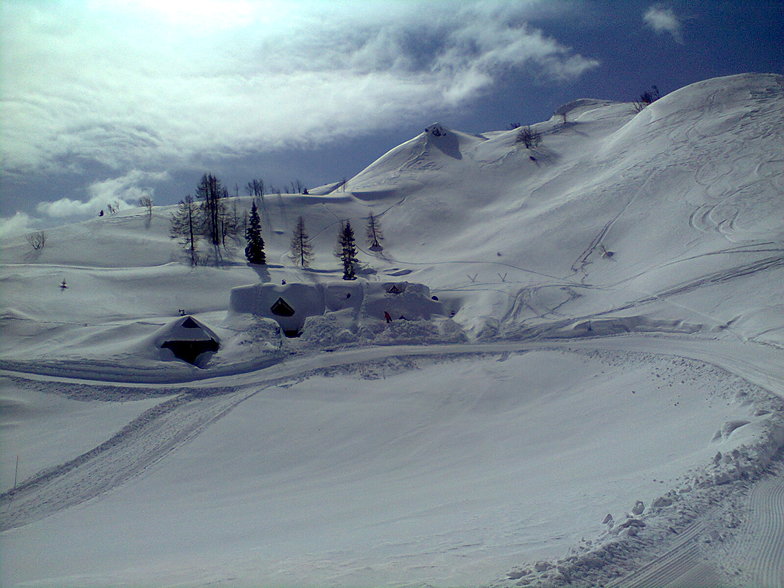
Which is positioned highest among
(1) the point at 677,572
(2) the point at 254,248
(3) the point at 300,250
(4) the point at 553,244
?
(3) the point at 300,250

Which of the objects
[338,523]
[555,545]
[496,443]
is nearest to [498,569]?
[555,545]

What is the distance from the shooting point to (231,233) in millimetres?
64562

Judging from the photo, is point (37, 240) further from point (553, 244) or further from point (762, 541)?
point (762, 541)

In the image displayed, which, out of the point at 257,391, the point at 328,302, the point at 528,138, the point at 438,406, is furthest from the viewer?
the point at 528,138

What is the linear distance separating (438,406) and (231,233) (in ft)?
171

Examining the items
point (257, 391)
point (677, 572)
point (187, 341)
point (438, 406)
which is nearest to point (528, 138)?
point (187, 341)

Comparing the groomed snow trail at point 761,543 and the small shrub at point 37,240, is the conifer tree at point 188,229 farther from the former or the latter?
the groomed snow trail at point 761,543

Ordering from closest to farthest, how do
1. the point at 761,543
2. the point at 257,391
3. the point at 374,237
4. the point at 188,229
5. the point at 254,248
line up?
the point at 761,543, the point at 257,391, the point at 254,248, the point at 188,229, the point at 374,237

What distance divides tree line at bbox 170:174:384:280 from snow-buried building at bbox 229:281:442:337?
1600cm

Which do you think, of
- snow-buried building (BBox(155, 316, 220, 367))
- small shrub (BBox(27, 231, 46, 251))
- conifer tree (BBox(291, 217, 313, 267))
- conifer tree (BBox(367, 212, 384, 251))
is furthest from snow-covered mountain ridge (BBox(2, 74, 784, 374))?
snow-buried building (BBox(155, 316, 220, 367))

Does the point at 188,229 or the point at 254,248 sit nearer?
the point at 254,248

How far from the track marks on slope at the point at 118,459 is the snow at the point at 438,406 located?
4.4 inches

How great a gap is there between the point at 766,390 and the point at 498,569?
13.5 m

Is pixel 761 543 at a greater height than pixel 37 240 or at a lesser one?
lesser
